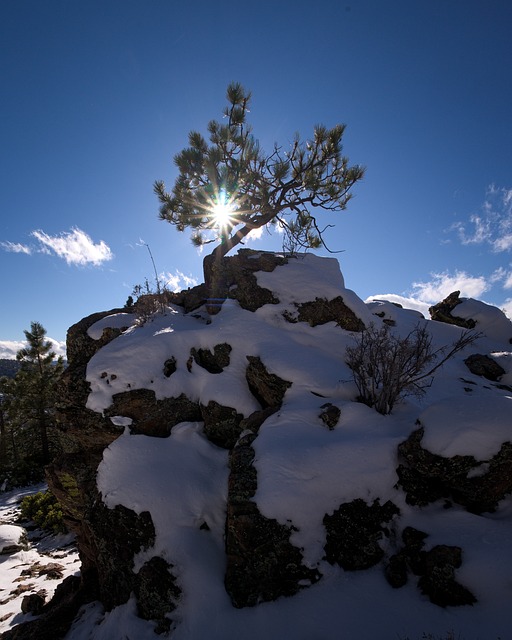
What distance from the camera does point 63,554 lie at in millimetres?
10672

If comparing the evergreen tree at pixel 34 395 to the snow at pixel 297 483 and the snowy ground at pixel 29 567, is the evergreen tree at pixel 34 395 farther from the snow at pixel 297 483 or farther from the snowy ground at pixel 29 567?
the snow at pixel 297 483

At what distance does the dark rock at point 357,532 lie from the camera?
168 inches

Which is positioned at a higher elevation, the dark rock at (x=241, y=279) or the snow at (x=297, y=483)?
the dark rock at (x=241, y=279)

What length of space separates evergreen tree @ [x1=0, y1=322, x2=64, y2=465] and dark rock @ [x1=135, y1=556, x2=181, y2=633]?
19.7 meters

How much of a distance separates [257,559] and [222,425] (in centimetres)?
271

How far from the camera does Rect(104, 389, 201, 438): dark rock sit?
6.95 m

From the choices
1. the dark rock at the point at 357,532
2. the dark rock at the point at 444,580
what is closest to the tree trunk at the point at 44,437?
the dark rock at the point at 357,532

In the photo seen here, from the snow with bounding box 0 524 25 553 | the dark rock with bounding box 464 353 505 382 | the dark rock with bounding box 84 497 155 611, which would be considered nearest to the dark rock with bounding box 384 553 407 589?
the dark rock with bounding box 84 497 155 611

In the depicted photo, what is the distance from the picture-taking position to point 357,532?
443cm

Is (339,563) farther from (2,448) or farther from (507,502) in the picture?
(2,448)

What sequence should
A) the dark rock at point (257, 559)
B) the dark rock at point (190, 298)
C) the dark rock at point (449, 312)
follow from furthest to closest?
the dark rock at point (449, 312) → the dark rock at point (190, 298) → the dark rock at point (257, 559)

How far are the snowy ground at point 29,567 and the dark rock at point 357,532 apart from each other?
7.34m

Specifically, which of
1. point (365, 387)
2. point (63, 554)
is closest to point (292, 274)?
point (365, 387)

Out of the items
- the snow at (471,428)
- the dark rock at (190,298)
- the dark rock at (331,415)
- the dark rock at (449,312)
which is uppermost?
the dark rock at (190,298)
